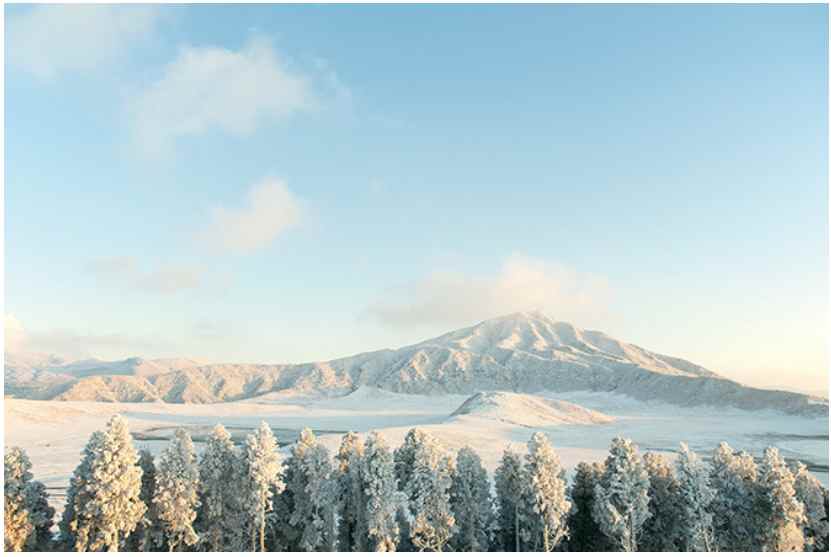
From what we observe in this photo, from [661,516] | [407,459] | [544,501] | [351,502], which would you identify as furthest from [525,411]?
[351,502]

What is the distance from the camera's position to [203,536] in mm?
38719

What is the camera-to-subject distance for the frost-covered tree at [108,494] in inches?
1348

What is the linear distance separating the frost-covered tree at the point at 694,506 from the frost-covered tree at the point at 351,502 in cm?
1974

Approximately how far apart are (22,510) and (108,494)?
508 centimetres

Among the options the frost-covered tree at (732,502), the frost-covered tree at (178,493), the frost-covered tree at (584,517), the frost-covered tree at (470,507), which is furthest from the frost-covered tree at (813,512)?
the frost-covered tree at (178,493)

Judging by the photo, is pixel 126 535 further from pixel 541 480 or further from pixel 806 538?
pixel 806 538

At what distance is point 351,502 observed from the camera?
4009 centimetres

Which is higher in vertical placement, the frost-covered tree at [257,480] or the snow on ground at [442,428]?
the frost-covered tree at [257,480]

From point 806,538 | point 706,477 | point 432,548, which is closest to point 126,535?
point 432,548

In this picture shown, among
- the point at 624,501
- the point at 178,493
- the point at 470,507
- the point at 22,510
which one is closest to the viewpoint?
the point at 22,510

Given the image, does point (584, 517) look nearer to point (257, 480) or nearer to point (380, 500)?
point (380, 500)

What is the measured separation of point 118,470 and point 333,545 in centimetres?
1337

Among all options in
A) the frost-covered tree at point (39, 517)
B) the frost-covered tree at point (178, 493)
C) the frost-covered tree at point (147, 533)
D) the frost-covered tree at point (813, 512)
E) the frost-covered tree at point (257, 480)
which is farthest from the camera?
the frost-covered tree at point (813, 512)

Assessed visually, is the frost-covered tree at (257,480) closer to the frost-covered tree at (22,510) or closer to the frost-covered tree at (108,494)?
the frost-covered tree at (108,494)
